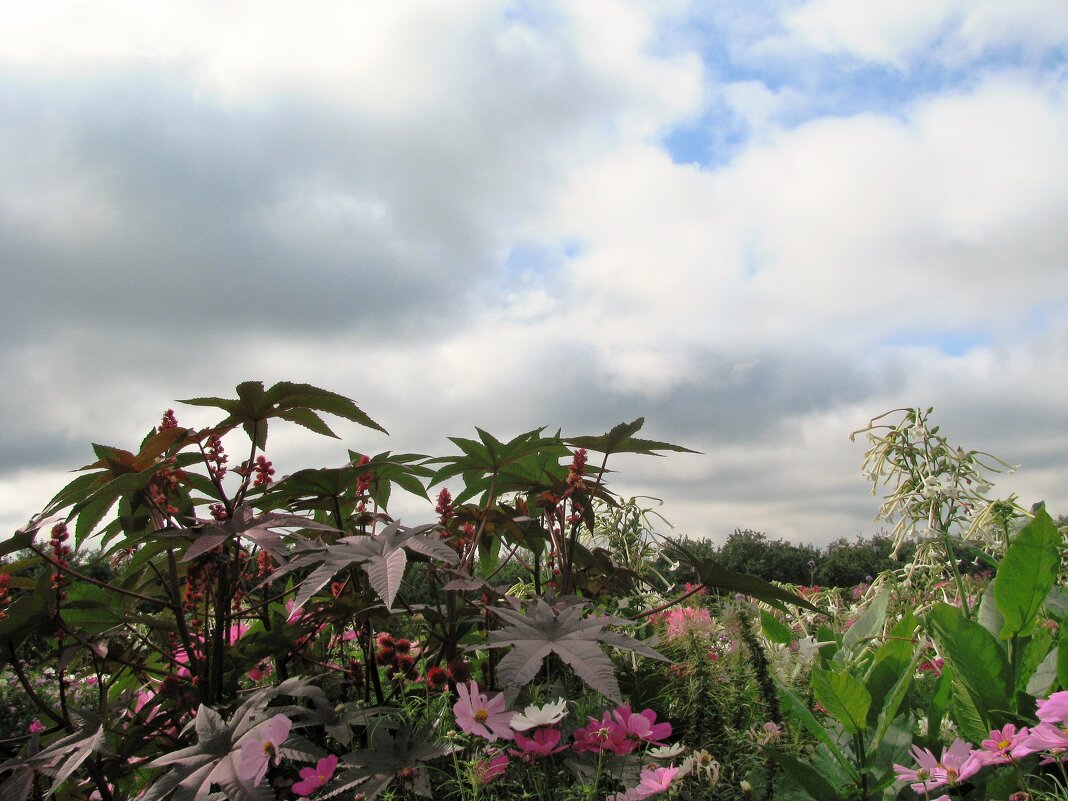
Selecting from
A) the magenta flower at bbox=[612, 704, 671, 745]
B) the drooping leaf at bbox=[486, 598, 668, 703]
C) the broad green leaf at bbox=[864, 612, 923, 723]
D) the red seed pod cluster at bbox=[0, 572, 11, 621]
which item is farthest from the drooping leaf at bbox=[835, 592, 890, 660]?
the red seed pod cluster at bbox=[0, 572, 11, 621]

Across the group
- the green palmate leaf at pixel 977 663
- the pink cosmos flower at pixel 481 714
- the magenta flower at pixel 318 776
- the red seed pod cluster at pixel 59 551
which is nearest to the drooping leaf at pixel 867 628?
the green palmate leaf at pixel 977 663

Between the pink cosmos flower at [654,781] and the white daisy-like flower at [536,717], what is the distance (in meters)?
0.16

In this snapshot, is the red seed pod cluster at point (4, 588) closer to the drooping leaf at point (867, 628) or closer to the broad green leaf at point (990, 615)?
the drooping leaf at point (867, 628)

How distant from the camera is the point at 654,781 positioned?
1322 millimetres

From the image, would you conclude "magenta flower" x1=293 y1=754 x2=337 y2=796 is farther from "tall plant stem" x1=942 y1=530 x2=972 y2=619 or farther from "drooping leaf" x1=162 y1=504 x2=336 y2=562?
"tall plant stem" x1=942 y1=530 x2=972 y2=619

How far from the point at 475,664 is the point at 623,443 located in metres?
0.67

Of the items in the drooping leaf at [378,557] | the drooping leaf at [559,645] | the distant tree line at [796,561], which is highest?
the drooping leaf at [378,557]

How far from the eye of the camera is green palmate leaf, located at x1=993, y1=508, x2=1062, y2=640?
1.76m

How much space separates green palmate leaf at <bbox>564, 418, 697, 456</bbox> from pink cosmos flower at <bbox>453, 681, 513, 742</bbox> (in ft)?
2.33

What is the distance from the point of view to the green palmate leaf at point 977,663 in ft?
5.56

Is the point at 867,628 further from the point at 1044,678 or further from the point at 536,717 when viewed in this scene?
the point at 536,717

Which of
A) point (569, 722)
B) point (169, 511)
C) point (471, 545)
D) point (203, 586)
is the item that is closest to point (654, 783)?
point (569, 722)

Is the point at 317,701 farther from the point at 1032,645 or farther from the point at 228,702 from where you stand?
the point at 1032,645

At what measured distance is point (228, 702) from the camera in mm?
1838
